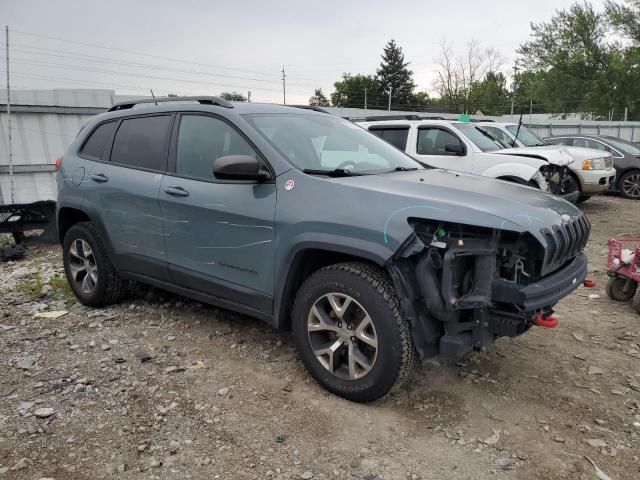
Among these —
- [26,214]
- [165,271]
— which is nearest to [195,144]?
[165,271]

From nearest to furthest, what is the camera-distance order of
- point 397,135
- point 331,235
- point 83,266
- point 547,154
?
point 331,235 < point 83,266 < point 547,154 < point 397,135

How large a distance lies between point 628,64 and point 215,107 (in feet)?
131

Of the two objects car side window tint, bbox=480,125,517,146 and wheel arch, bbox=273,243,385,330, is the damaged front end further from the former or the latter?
car side window tint, bbox=480,125,517,146

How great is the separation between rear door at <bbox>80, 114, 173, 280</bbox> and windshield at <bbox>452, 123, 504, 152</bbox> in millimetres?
6326

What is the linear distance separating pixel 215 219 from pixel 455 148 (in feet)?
20.2

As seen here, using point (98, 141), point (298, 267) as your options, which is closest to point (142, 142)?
point (98, 141)

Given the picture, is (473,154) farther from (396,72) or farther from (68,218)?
(396,72)

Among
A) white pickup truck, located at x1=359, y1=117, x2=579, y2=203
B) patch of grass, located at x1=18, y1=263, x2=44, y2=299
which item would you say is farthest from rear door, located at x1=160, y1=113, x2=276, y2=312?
white pickup truck, located at x1=359, y1=117, x2=579, y2=203

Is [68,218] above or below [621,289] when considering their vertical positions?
above

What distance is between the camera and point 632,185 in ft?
39.4

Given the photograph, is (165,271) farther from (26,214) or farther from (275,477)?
(26,214)

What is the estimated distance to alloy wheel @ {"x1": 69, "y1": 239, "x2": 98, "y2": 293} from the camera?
469 centimetres

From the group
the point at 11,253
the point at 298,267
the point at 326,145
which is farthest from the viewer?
the point at 11,253

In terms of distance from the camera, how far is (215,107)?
375cm
